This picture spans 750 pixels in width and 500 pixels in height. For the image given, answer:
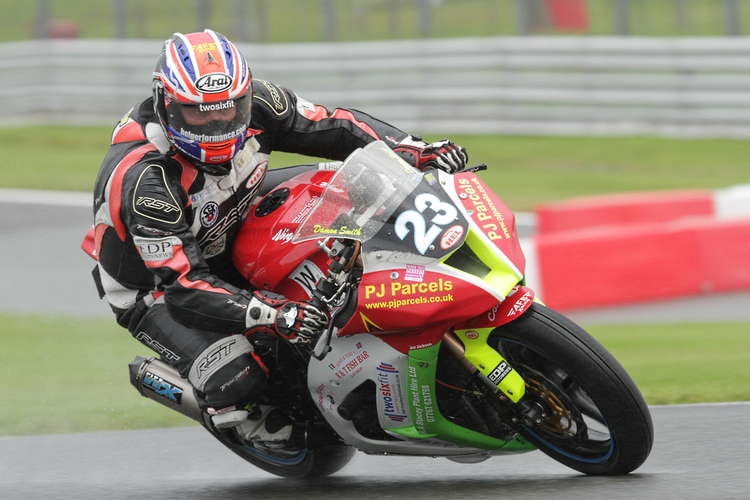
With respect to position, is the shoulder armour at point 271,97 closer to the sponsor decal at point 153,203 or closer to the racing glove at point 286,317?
the sponsor decal at point 153,203

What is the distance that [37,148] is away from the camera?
607 inches

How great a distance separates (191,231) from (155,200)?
21cm

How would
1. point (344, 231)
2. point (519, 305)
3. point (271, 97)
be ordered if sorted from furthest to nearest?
1. point (271, 97)
2. point (344, 231)
3. point (519, 305)

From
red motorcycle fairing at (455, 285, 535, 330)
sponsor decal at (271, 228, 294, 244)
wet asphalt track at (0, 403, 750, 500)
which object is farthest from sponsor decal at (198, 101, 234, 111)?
wet asphalt track at (0, 403, 750, 500)

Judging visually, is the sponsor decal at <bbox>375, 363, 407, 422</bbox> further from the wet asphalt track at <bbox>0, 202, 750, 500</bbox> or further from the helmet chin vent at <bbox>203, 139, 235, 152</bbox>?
the helmet chin vent at <bbox>203, 139, 235, 152</bbox>

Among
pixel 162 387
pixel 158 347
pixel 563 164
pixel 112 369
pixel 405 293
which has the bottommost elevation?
pixel 563 164

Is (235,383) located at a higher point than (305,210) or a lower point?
lower

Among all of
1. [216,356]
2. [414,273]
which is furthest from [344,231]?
[216,356]

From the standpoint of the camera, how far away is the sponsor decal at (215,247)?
468 centimetres

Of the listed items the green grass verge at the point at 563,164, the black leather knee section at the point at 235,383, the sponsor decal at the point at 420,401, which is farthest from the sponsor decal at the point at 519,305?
the green grass verge at the point at 563,164

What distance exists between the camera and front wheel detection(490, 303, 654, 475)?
3928 mm

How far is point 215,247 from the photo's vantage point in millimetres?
4703

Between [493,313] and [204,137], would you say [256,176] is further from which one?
[493,313]

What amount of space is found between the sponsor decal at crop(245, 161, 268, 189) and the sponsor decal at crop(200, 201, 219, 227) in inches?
7.1
